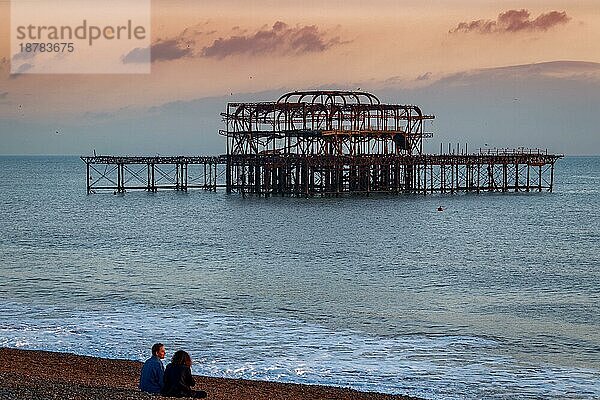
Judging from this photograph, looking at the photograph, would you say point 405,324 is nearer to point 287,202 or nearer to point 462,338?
point 462,338

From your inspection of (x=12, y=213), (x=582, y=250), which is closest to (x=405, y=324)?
(x=582, y=250)

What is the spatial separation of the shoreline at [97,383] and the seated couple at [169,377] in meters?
0.28

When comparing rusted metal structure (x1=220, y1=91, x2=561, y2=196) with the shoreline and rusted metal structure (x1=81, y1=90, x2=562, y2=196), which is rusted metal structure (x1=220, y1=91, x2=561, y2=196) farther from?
the shoreline

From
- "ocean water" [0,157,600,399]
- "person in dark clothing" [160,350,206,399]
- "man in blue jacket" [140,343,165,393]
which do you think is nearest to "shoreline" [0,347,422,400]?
"man in blue jacket" [140,343,165,393]

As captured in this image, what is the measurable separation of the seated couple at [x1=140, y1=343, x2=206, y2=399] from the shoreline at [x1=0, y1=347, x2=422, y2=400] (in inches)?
11.2

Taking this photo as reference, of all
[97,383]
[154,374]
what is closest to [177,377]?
[154,374]

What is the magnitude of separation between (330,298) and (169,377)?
53.6 ft

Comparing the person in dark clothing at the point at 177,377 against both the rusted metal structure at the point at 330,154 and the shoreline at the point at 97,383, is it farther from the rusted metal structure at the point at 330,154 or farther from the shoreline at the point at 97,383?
the rusted metal structure at the point at 330,154

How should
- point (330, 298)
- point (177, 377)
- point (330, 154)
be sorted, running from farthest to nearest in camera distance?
point (330, 154) → point (330, 298) → point (177, 377)

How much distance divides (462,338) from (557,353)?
8.92ft

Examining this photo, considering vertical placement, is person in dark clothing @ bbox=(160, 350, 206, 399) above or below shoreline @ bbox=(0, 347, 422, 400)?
above

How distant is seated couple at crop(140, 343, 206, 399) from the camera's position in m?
17.1

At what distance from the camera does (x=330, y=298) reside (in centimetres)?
3312

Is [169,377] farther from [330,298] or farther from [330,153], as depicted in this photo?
[330,153]
